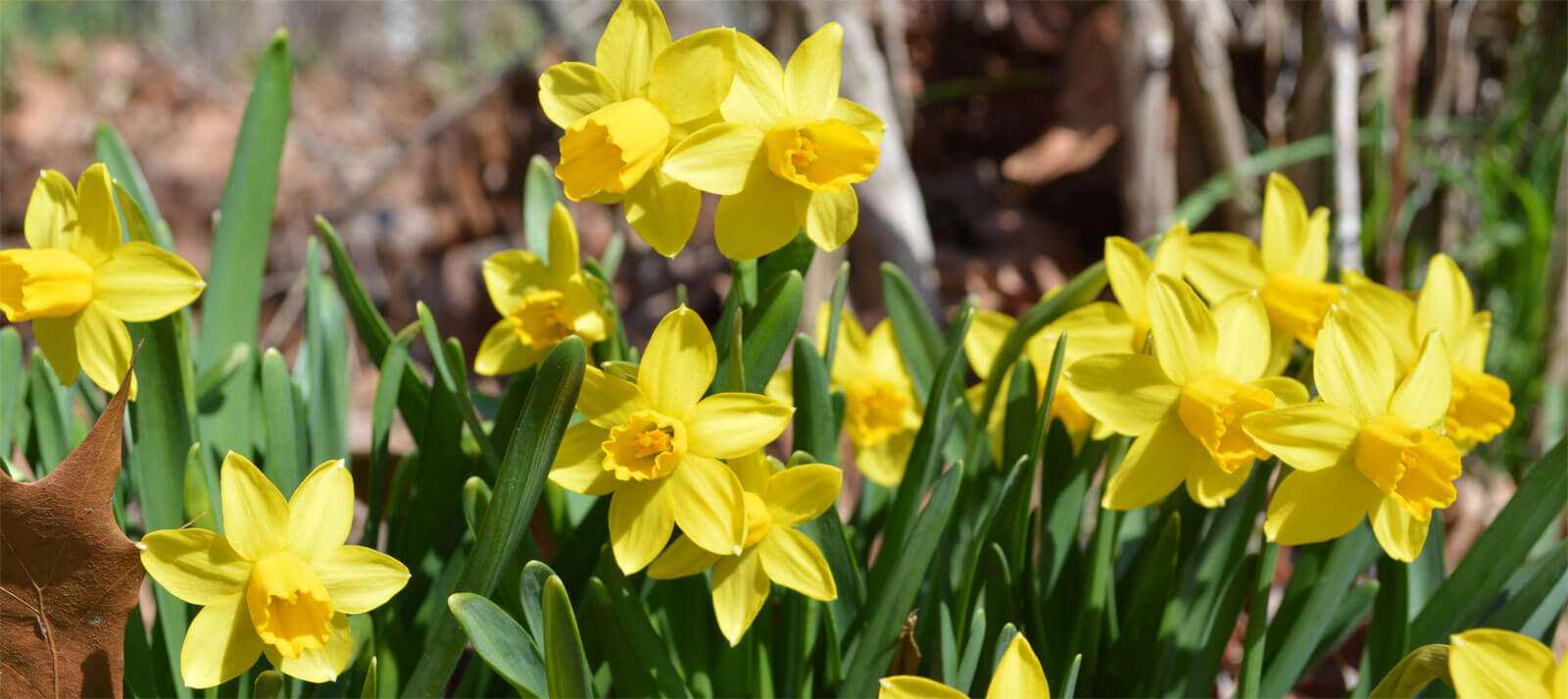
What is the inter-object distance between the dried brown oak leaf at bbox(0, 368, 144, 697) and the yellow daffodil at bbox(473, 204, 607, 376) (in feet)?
0.91

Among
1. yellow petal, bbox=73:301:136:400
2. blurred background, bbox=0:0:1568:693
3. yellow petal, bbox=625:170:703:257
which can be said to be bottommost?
blurred background, bbox=0:0:1568:693

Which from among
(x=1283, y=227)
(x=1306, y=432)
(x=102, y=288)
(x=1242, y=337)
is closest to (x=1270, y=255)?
(x=1283, y=227)

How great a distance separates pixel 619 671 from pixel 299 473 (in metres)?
0.39

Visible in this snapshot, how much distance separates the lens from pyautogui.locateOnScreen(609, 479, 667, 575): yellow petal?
654mm

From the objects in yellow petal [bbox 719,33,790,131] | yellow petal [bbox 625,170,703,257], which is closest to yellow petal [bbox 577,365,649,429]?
yellow petal [bbox 625,170,703,257]

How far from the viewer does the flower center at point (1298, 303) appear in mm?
835

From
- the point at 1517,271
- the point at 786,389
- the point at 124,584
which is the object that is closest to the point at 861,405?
the point at 786,389

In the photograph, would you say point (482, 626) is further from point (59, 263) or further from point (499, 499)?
point (59, 263)

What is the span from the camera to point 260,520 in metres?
0.64

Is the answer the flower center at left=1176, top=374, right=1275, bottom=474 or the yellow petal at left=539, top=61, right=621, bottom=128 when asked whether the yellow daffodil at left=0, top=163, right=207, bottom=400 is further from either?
the flower center at left=1176, top=374, right=1275, bottom=474

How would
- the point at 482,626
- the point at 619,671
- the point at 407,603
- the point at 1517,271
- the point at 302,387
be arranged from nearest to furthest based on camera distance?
the point at 482,626 → the point at 619,671 → the point at 407,603 → the point at 302,387 → the point at 1517,271

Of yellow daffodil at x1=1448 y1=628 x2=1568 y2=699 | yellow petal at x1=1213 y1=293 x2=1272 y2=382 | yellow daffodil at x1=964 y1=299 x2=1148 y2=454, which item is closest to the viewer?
yellow daffodil at x1=1448 y1=628 x2=1568 y2=699

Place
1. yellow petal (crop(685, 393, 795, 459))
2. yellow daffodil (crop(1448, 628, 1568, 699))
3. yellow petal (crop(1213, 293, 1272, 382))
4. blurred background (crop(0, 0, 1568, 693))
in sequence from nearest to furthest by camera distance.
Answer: yellow daffodil (crop(1448, 628, 1568, 699)) → yellow petal (crop(685, 393, 795, 459)) → yellow petal (crop(1213, 293, 1272, 382)) → blurred background (crop(0, 0, 1568, 693))

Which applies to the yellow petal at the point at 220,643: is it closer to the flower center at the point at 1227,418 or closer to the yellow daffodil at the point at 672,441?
the yellow daffodil at the point at 672,441
